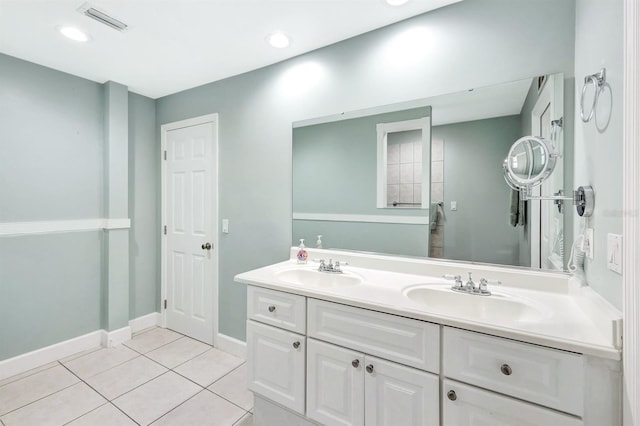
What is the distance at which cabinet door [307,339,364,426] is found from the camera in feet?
4.43

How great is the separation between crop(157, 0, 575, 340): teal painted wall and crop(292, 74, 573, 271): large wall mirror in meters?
0.10

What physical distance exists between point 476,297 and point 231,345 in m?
2.11

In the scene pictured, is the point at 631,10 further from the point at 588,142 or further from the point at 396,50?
the point at 396,50

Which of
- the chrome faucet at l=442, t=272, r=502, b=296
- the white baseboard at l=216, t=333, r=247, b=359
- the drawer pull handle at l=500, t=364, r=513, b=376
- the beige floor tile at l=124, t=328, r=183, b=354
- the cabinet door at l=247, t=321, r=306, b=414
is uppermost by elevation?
the chrome faucet at l=442, t=272, r=502, b=296

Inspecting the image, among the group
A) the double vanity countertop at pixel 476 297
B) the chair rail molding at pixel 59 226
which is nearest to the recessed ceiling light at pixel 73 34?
the chair rail molding at pixel 59 226

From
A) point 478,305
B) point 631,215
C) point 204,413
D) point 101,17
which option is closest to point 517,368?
point 478,305

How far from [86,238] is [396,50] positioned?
3021mm

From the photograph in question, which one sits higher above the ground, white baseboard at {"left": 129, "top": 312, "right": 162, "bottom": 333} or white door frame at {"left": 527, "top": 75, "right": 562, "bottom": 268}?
white door frame at {"left": 527, "top": 75, "right": 562, "bottom": 268}

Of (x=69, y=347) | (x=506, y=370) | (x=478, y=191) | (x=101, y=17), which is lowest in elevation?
(x=69, y=347)

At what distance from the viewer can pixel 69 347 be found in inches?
101

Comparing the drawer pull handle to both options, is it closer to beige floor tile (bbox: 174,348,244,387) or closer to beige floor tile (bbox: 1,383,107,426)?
beige floor tile (bbox: 174,348,244,387)

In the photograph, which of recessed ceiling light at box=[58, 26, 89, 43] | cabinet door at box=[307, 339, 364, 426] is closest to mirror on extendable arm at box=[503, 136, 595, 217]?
cabinet door at box=[307, 339, 364, 426]

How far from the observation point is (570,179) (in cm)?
143

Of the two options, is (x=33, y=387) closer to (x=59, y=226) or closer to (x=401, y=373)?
(x=59, y=226)
